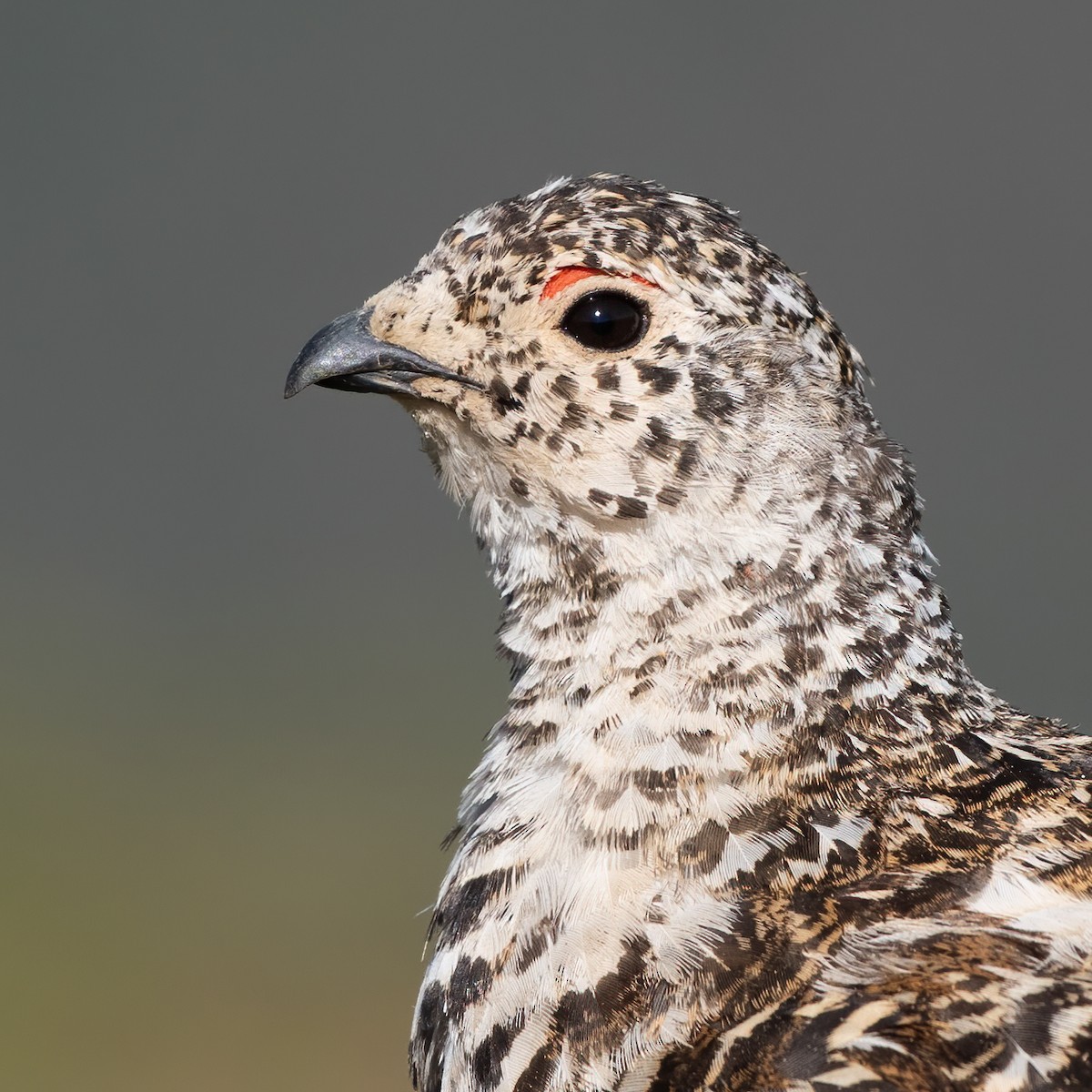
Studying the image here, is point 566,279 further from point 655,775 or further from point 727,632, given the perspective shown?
point 655,775

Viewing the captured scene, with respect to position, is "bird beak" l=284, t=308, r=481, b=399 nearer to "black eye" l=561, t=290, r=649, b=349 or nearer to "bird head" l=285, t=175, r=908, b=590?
"bird head" l=285, t=175, r=908, b=590

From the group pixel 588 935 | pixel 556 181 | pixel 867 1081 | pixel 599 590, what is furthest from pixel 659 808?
pixel 556 181

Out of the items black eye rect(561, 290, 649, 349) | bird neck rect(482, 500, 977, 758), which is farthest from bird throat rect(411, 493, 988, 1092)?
black eye rect(561, 290, 649, 349)

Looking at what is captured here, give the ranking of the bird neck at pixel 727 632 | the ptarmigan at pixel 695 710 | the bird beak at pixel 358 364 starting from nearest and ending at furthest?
the ptarmigan at pixel 695 710 < the bird neck at pixel 727 632 < the bird beak at pixel 358 364

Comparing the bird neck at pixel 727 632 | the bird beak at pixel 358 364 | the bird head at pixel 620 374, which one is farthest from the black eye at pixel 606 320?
the bird neck at pixel 727 632

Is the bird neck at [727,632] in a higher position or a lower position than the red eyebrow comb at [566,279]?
lower

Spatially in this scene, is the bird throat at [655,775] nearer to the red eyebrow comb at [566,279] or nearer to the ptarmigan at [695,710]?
the ptarmigan at [695,710]
